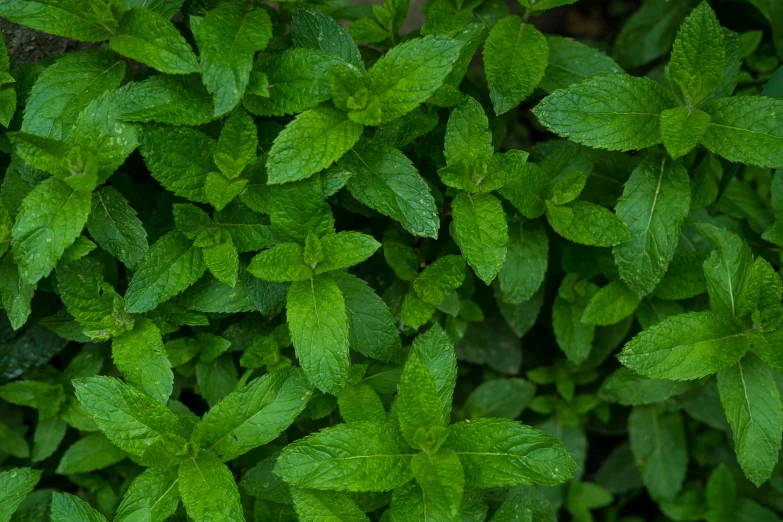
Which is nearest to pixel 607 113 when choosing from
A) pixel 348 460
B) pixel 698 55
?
pixel 698 55

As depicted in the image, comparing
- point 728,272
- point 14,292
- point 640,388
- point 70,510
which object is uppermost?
point 14,292

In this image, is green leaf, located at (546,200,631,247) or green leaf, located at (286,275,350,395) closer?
green leaf, located at (286,275,350,395)

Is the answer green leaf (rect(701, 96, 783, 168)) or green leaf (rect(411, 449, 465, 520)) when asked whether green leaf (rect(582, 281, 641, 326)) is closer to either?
green leaf (rect(701, 96, 783, 168))

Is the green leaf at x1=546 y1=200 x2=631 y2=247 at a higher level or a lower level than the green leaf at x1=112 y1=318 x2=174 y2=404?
higher

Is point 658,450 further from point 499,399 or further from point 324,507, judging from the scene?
point 324,507

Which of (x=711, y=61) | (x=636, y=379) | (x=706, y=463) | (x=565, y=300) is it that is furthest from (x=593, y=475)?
(x=711, y=61)

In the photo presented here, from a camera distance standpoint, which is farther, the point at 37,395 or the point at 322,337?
the point at 37,395

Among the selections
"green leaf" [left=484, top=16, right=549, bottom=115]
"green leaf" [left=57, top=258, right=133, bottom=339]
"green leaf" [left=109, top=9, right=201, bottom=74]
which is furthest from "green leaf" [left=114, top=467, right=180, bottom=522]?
"green leaf" [left=484, top=16, right=549, bottom=115]
